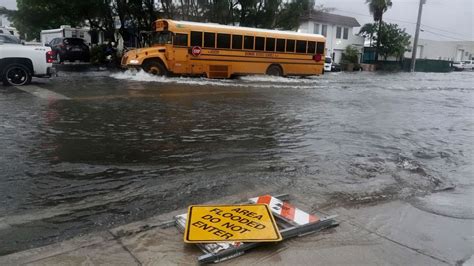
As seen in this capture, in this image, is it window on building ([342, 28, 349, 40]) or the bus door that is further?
window on building ([342, 28, 349, 40])

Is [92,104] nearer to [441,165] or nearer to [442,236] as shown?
[441,165]

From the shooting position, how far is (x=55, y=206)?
4.76 metres

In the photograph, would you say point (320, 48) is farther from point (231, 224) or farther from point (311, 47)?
point (231, 224)

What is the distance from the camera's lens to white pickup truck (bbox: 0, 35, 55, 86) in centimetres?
1422

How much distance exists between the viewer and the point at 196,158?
6.90 m

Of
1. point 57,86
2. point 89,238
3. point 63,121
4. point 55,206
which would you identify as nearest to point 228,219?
point 89,238

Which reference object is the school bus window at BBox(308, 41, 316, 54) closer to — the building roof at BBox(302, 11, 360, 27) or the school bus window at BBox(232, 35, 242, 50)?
the school bus window at BBox(232, 35, 242, 50)

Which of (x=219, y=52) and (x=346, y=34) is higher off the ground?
(x=346, y=34)

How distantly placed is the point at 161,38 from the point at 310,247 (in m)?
18.2

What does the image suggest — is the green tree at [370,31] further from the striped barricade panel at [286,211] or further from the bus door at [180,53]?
the striped barricade panel at [286,211]

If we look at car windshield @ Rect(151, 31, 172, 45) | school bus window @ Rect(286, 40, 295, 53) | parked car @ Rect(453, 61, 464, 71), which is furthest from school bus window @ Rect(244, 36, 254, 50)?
parked car @ Rect(453, 61, 464, 71)

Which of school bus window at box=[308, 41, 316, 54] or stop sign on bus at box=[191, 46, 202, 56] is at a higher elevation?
school bus window at box=[308, 41, 316, 54]

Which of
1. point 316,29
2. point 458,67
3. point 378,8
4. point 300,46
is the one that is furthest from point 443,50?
point 300,46

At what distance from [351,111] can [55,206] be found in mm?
9914
